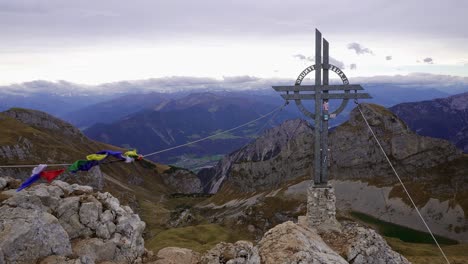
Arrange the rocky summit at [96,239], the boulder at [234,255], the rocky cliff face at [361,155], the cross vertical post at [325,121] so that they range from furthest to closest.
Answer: the rocky cliff face at [361,155] < the cross vertical post at [325,121] < the boulder at [234,255] < the rocky summit at [96,239]

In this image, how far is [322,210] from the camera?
90.6 ft

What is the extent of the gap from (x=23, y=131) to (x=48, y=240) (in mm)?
161745

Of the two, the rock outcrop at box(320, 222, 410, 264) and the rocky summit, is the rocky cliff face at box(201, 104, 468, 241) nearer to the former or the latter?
the rock outcrop at box(320, 222, 410, 264)

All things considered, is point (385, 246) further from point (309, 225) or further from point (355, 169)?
point (355, 169)

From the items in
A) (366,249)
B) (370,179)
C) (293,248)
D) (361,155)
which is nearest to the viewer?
(293,248)

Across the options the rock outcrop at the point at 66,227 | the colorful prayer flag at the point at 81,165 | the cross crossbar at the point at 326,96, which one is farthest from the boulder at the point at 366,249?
the colorful prayer flag at the point at 81,165

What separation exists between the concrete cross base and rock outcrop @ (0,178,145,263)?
1243cm

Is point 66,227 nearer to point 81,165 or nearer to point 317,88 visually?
point 81,165

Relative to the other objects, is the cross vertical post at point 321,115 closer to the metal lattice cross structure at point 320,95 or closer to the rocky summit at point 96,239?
the metal lattice cross structure at point 320,95

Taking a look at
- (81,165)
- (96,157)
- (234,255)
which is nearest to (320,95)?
(234,255)

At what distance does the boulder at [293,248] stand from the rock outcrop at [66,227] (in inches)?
305

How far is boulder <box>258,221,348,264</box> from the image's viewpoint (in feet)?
68.6

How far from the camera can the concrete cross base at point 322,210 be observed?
27.4 meters

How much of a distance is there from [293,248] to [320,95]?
474 inches
